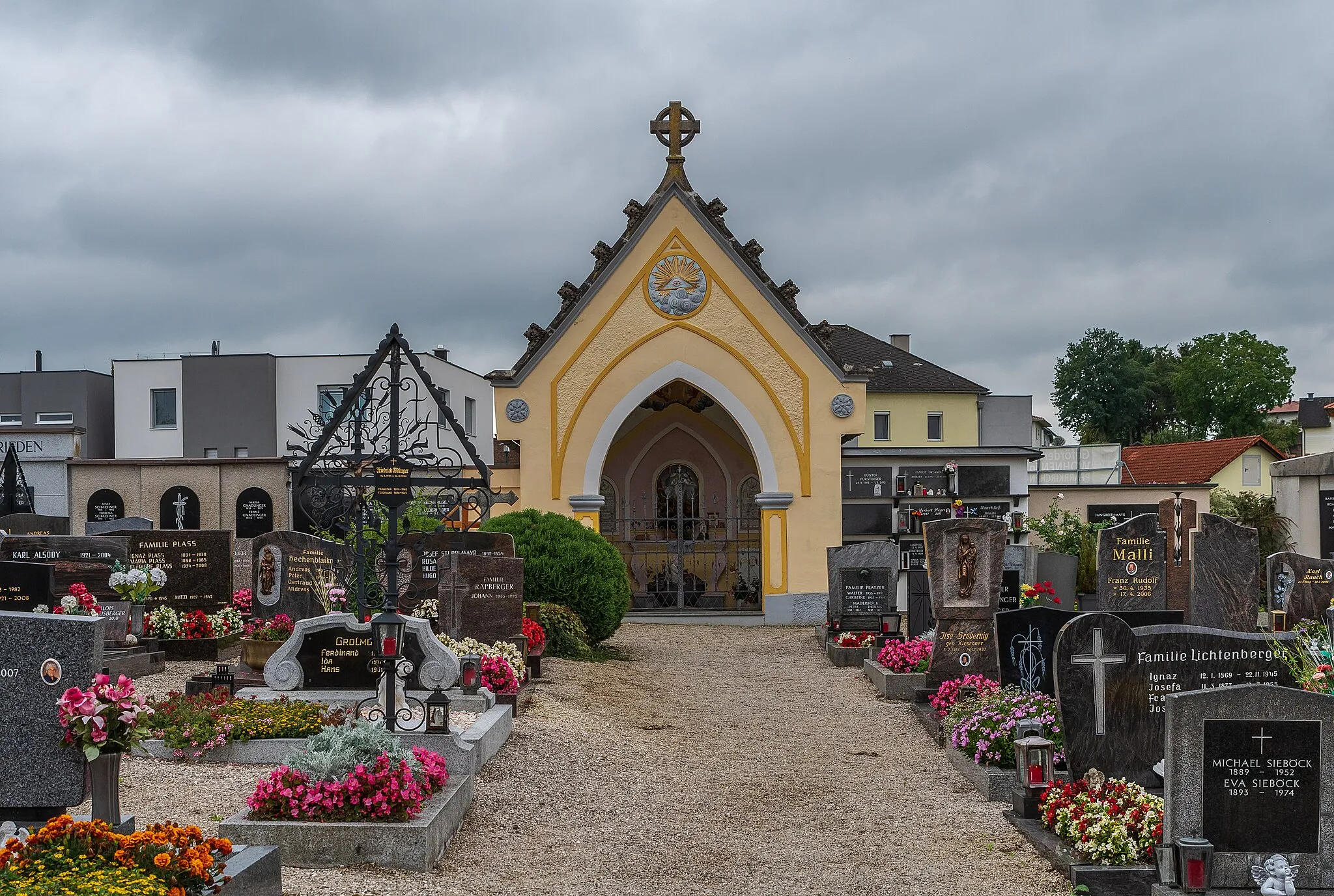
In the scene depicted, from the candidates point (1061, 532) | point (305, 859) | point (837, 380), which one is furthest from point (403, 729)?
point (1061, 532)

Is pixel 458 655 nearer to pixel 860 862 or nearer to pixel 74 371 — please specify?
pixel 860 862

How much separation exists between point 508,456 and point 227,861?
21756 millimetres

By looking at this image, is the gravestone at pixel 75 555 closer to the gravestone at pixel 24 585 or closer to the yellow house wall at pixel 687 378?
the gravestone at pixel 24 585

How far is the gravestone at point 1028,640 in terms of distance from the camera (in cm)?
1171

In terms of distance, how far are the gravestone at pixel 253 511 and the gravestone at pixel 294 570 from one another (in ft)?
38.2

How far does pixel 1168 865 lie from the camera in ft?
22.7

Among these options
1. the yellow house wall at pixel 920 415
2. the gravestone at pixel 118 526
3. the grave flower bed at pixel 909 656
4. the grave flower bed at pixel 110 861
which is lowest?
the grave flower bed at pixel 909 656

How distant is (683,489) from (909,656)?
47.3 feet

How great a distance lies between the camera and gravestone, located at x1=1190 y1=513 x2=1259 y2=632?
16.5 meters

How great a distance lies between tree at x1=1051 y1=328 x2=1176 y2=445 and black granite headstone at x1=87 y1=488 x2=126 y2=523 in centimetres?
5244

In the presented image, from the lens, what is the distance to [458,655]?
1233cm

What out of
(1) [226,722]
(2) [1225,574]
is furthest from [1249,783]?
(2) [1225,574]

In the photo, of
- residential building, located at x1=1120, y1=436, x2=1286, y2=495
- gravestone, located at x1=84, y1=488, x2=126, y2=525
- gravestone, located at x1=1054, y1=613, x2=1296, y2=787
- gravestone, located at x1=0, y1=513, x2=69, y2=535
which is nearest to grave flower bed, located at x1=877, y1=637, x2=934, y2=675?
gravestone, located at x1=1054, y1=613, x2=1296, y2=787

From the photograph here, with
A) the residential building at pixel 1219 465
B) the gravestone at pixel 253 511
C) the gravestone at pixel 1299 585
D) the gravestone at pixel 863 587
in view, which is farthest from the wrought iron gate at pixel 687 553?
the residential building at pixel 1219 465
